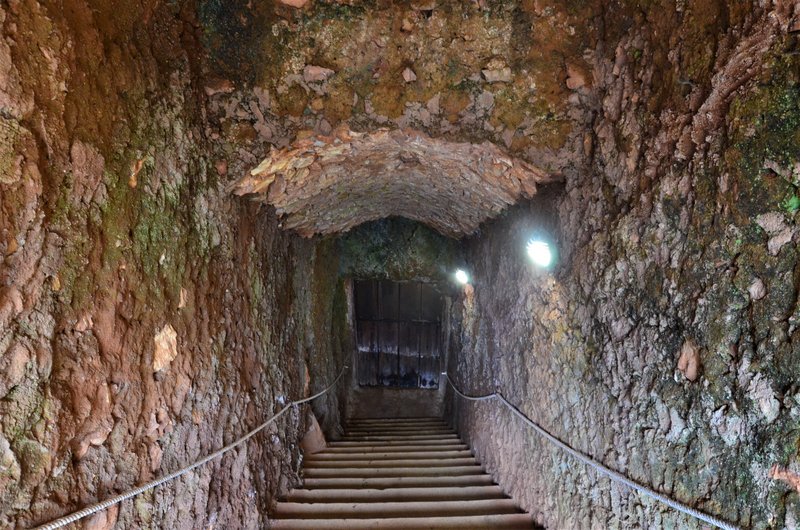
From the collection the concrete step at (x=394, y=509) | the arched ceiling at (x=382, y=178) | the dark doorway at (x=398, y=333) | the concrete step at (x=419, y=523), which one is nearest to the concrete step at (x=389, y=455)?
the concrete step at (x=394, y=509)

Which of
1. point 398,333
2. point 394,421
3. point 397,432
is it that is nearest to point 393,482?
point 397,432

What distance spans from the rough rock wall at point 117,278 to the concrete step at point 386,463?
1301mm

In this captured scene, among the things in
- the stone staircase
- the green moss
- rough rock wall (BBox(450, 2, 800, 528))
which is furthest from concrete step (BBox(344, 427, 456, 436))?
rough rock wall (BBox(450, 2, 800, 528))

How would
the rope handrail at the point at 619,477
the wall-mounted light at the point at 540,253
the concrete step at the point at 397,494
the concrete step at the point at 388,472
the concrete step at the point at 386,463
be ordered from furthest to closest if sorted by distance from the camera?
the concrete step at the point at 386,463 → the concrete step at the point at 388,472 → the concrete step at the point at 397,494 → the wall-mounted light at the point at 540,253 → the rope handrail at the point at 619,477

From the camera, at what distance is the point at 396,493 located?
137 inches

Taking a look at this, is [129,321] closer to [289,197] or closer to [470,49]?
[289,197]

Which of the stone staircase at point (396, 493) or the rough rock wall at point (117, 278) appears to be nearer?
the rough rock wall at point (117, 278)

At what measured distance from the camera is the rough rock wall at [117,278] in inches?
50.7

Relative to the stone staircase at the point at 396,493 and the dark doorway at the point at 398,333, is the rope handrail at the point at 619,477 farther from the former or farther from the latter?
the dark doorway at the point at 398,333

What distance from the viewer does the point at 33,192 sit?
1319 millimetres

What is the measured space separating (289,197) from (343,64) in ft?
3.40

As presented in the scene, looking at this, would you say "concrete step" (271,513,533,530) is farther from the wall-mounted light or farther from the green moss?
the green moss

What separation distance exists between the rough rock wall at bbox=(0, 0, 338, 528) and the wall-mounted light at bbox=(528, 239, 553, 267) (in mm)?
1772

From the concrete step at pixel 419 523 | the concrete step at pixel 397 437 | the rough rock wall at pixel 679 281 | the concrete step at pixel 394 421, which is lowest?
the concrete step at pixel 394 421
